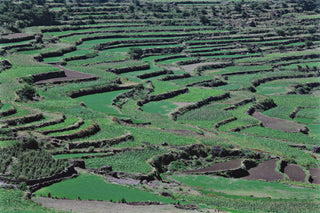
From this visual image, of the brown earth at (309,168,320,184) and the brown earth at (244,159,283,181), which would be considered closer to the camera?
the brown earth at (244,159,283,181)

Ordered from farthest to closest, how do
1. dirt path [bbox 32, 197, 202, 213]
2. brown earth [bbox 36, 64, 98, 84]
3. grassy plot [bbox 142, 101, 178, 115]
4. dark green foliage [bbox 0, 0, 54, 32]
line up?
dark green foliage [bbox 0, 0, 54, 32], brown earth [bbox 36, 64, 98, 84], grassy plot [bbox 142, 101, 178, 115], dirt path [bbox 32, 197, 202, 213]

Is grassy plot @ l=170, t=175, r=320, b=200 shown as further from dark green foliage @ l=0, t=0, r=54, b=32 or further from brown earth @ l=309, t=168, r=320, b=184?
dark green foliage @ l=0, t=0, r=54, b=32

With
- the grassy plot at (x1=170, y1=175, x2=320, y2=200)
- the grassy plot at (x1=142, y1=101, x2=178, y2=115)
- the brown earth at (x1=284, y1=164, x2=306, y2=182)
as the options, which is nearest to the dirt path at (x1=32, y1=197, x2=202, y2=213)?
the grassy plot at (x1=170, y1=175, x2=320, y2=200)

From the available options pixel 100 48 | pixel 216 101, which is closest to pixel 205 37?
pixel 100 48

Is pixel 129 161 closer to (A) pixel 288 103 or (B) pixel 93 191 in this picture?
(B) pixel 93 191

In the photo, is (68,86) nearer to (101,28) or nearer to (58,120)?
(58,120)

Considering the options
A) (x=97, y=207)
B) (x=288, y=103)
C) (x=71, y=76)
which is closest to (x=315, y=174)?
(x=97, y=207)

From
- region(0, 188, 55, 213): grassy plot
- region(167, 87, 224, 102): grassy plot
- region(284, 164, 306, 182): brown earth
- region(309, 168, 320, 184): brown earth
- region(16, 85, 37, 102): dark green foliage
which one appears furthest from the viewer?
region(167, 87, 224, 102): grassy plot
